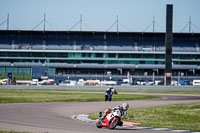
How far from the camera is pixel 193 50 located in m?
129

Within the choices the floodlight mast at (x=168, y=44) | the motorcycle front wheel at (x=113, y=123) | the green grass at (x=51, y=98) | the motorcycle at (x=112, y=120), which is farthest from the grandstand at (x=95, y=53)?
the motorcycle front wheel at (x=113, y=123)

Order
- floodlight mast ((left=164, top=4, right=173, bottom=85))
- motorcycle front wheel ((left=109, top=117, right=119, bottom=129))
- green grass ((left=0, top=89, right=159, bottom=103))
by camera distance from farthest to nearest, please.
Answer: floodlight mast ((left=164, top=4, right=173, bottom=85)), green grass ((left=0, top=89, right=159, bottom=103)), motorcycle front wheel ((left=109, top=117, right=119, bottom=129))

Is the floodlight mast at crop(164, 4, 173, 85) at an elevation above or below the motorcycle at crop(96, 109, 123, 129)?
above

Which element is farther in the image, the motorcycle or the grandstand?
the grandstand

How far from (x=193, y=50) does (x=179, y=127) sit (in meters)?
107

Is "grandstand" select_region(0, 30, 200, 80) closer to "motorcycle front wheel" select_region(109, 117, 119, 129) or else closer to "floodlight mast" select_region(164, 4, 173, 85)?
"floodlight mast" select_region(164, 4, 173, 85)

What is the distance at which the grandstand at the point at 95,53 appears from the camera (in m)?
126

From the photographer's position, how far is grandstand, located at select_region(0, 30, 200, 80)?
12562 centimetres

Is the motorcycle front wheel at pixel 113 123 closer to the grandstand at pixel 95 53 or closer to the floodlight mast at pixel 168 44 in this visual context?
the floodlight mast at pixel 168 44

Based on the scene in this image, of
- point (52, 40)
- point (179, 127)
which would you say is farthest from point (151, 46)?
point (179, 127)

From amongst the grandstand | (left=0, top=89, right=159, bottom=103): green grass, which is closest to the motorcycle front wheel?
(left=0, top=89, right=159, bottom=103): green grass

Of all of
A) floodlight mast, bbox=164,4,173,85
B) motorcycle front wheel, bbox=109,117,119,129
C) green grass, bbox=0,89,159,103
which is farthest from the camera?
floodlight mast, bbox=164,4,173,85

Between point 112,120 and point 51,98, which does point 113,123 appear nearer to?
point 112,120

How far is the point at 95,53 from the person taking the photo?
415ft
